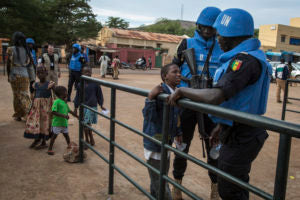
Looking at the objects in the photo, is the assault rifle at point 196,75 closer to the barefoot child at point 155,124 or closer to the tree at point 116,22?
the barefoot child at point 155,124

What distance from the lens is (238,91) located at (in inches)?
64.4

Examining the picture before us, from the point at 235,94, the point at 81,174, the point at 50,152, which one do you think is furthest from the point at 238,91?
the point at 50,152

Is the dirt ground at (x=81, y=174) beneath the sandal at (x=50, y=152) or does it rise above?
beneath

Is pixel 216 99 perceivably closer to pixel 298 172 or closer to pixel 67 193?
pixel 67 193

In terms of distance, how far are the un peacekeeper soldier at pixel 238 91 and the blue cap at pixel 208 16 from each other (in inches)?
30.3

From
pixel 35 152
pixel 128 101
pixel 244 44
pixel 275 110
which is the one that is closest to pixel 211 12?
pixel 244 44

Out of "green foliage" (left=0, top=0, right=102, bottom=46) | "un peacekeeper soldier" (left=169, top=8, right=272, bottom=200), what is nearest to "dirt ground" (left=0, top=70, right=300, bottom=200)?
"un peacekeeper soldier" (left=169, top=8, right=272, bottom=200)

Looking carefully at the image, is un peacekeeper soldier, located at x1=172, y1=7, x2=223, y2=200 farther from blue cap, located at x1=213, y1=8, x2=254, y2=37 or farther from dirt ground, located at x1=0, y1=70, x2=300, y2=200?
blue cap, located at x1=213, y1=8, x2=254, y2=37

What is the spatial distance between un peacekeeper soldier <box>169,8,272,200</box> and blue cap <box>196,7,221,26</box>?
2.52 feet

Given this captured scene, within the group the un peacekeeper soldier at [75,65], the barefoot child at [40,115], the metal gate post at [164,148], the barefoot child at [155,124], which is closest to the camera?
the metal gate post at [164,148]

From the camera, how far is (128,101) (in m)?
8.63

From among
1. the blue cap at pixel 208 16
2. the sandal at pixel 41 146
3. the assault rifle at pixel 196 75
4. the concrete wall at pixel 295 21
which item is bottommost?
the sandal at pixel 41 146

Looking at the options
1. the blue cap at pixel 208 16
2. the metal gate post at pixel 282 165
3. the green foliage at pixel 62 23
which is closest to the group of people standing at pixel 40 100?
the blue cap at pixel 208 16

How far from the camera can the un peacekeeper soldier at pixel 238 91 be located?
163 cm
